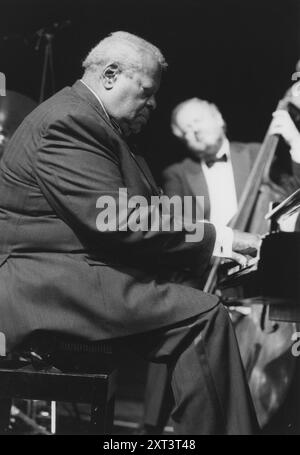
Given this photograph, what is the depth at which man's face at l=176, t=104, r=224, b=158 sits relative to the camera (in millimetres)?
3840

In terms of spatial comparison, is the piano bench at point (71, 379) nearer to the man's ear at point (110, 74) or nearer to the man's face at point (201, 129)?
the man's ear at point (110, 74)

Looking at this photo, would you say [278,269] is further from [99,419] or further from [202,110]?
[202,110]

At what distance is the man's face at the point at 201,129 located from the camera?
12.6 ft

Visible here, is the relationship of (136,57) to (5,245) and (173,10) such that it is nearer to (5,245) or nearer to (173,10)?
(5,245)

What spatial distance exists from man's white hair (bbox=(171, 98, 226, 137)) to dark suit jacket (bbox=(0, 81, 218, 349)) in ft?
7.20

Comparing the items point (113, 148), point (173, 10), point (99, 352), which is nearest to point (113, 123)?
point (113, 148)

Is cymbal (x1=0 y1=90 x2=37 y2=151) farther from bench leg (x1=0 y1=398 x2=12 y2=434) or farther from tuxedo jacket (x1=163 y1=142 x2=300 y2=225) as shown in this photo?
bench leg (x1=0 y1=398 x2=12 y2=434)

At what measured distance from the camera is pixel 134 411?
3.64 m

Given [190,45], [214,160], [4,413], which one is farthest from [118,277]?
[190,45]

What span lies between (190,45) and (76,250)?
8.82 ft

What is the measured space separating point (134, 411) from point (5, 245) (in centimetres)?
223

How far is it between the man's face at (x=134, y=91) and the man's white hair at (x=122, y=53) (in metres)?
0.02

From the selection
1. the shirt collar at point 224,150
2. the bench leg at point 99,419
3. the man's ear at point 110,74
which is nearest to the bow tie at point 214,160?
the shirt collar at point 224,150

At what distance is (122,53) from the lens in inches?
76.3
